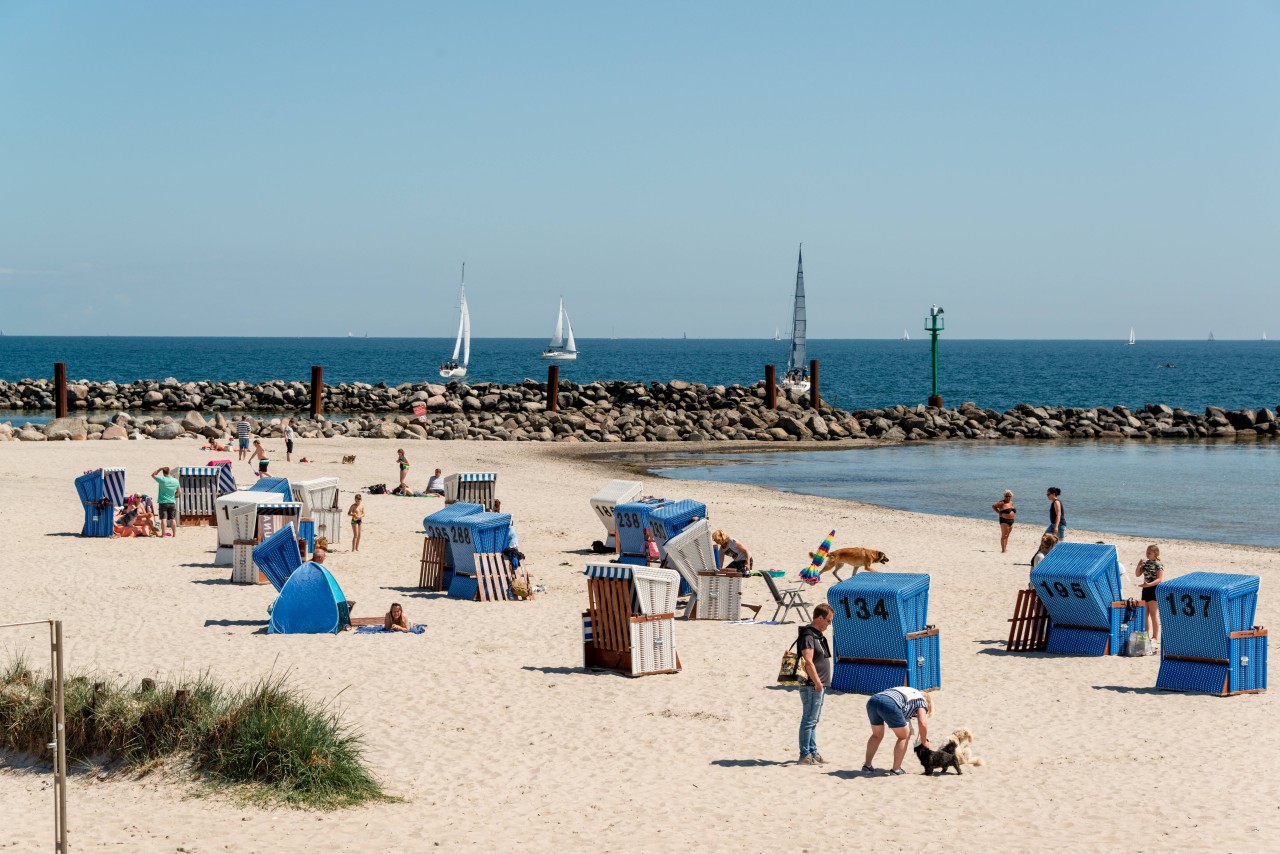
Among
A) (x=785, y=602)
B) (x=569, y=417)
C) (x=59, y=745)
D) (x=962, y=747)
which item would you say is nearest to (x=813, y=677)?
(x=962, y=747)

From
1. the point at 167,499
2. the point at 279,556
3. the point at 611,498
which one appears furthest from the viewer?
the point at 167,499

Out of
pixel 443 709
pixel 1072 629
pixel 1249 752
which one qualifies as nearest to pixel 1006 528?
pixel 1072 629

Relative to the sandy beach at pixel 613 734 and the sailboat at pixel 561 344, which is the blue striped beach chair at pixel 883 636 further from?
the sailboat at pixel 561 344

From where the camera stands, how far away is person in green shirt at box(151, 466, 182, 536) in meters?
23.4

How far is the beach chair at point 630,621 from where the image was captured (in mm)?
14086

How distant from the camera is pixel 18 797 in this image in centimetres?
1032

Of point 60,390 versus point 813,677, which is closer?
point 813,677

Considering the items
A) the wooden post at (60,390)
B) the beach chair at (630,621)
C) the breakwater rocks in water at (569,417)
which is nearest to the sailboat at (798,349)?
the breakwater rocks in water at (569,417)

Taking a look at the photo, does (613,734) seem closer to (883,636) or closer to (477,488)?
(883,636)

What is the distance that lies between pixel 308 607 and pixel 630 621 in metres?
4.20

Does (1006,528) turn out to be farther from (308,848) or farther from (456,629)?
(308,848)

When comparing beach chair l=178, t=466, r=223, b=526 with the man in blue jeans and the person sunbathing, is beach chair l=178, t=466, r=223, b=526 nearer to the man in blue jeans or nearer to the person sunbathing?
the person sunbathing

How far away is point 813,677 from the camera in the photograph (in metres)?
10.9

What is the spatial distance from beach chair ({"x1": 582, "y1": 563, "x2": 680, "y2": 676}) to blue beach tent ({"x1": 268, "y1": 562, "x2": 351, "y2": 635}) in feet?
10.8
